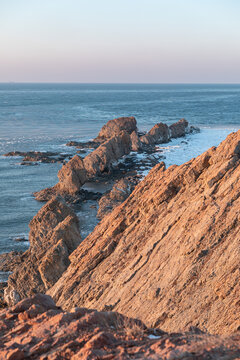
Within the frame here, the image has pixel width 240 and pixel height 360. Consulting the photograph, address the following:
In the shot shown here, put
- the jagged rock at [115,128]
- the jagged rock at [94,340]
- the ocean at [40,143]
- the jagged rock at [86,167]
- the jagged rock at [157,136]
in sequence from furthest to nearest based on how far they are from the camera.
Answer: the jagged rock at [115,128]
the jagged rock at [157,136]
the jagged rock at [86,167]
the ocean at [40,143]
the jagged rock at [94,340]

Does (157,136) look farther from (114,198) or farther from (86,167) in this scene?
Result: (114,198)

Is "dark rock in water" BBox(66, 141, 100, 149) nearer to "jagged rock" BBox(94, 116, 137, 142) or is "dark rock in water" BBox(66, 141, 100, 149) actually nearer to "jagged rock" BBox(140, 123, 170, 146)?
"jagged rock" BBox(94, 116, 137, 142)

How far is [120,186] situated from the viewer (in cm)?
4178

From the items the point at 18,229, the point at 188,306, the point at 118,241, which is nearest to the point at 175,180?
the point at 118,241

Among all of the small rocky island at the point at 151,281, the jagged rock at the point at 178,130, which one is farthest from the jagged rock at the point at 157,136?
the small rocky island at the point at 151,281

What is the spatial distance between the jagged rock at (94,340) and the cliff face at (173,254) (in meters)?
3.38

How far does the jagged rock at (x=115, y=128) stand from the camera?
75750 millimetres

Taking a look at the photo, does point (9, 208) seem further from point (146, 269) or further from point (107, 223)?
point (146, 269)

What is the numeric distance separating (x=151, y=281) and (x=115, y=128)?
64.9 m

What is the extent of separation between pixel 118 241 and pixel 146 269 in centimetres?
292

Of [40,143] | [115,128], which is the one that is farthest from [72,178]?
[115,128]

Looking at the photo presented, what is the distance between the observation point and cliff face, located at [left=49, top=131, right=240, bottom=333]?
12336mm

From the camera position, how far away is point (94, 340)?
7.88m

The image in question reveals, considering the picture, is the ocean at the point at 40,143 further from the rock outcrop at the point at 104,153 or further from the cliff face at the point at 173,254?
the cliff face at the point at 173,254
